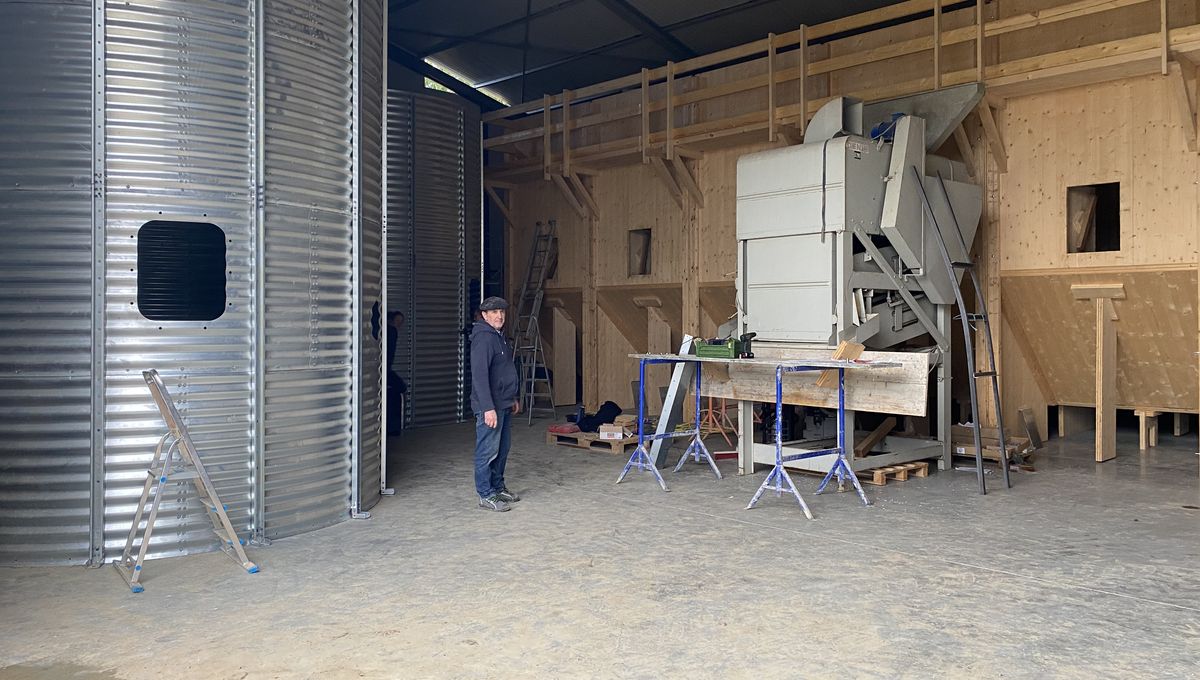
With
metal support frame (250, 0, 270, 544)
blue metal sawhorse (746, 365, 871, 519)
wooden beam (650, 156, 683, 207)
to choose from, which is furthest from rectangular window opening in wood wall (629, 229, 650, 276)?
metal support frame (250, 0, 270, 544)

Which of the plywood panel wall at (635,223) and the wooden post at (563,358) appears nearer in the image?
A: the plywood panel wall at (635,223)

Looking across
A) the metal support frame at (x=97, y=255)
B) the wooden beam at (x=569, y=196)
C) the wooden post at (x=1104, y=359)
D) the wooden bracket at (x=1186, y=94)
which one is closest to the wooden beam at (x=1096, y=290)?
the wooden post at (x=1104, y=359)

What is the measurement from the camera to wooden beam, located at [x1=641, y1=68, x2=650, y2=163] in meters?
11.9

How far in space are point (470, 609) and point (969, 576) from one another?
2927mm

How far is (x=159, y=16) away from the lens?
5.79 m

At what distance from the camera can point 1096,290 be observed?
31.7ft

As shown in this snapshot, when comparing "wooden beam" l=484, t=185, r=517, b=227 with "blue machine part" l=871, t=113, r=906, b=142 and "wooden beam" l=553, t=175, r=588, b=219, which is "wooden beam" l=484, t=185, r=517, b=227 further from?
"blue machine part" l=871, t=113, r=906, b=142

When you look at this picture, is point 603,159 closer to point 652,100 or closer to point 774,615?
point 652,100

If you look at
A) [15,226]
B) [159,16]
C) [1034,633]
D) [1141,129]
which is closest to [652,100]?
[1141,129]

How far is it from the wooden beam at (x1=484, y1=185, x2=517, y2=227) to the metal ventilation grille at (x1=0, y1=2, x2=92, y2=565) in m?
10.1

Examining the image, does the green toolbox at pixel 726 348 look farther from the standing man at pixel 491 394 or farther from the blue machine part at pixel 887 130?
the blue machine part at pixel 887 130

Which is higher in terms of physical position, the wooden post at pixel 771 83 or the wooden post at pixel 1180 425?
the wooden post at pixel 771 83

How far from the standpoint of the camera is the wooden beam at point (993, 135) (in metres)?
9.72

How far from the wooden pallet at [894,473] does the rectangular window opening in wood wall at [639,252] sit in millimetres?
5776
